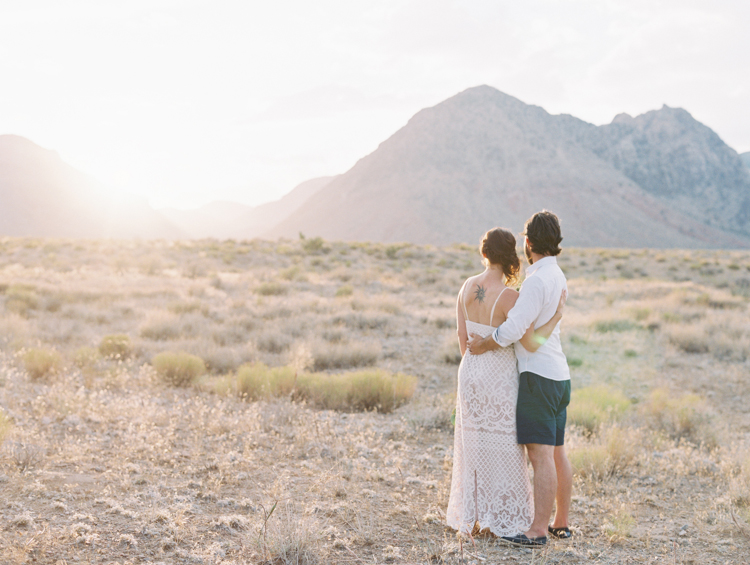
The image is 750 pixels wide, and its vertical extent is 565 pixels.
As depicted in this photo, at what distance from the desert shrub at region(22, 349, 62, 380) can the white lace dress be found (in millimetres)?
6413

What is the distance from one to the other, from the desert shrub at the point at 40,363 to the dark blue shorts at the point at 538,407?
6746 millimetres

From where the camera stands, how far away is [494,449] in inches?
144

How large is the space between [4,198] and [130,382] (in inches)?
4435

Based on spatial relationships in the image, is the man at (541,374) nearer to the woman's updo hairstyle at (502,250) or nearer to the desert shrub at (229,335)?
the woman's updo hairstyle at (502,250)

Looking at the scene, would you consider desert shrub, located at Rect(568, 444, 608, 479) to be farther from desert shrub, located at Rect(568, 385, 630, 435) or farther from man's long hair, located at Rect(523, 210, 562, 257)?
man's long hair, located at Rect(523, 210, 562, 257)

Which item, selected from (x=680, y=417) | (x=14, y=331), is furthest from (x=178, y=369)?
(x=680, y=417)

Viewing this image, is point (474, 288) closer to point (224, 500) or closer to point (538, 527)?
point (538, 527)

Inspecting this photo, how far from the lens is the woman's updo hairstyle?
363cm

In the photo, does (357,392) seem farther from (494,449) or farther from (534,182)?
(534,182)

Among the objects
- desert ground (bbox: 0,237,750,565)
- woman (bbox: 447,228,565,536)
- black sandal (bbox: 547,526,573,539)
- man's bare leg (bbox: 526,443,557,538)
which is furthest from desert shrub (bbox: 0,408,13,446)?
black sandal (bbox: 547,526,573,539)

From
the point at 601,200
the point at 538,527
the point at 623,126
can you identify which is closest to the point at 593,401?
the point at 538,527

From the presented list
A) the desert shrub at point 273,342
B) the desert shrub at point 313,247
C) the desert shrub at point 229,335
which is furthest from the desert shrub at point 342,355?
the desert shrub at point 313,247

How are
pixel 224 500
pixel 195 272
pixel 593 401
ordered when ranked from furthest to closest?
pixel 195 272 < pixel 593 401 < pixel 224 500

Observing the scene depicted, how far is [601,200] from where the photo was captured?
99.7 metres
